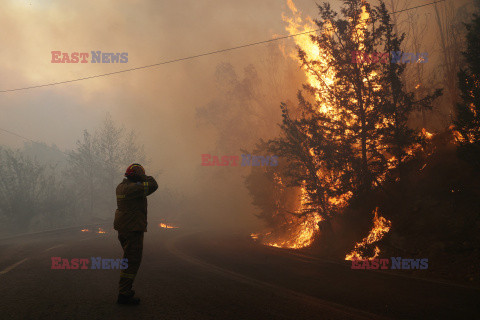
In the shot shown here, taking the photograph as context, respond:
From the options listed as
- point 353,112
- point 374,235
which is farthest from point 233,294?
point 353,112

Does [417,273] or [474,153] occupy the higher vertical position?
[474,153]

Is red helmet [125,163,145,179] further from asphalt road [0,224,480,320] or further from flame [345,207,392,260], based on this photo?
flame [345,207,392,260]

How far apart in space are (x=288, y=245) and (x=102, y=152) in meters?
34.8

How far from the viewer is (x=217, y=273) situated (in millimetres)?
7375

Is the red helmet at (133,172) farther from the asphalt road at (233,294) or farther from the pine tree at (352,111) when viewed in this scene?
the pine tree at (352,111)

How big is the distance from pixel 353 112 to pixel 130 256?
10395mm

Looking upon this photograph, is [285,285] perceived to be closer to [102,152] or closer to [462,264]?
[462,264]

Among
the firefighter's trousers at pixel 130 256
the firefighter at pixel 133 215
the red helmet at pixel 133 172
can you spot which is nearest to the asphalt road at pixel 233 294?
the firefighter's trousers at pixel 130 256

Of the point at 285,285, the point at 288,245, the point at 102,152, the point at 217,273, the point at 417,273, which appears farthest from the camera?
the point at 102,152

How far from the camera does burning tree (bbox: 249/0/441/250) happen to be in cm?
1212

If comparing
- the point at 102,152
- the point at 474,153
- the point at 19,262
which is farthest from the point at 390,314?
the point at 102,152

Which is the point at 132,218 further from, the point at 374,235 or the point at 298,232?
the point at 298,232

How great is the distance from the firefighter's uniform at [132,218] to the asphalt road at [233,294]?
74cm

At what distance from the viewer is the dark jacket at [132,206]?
16.6 feet
